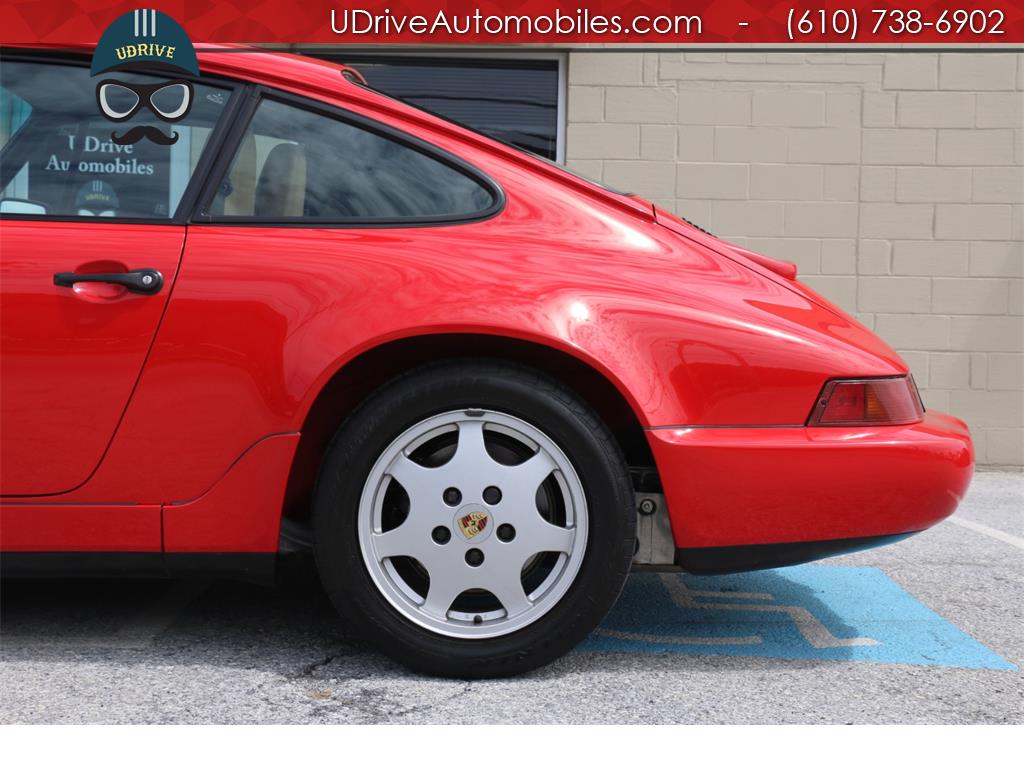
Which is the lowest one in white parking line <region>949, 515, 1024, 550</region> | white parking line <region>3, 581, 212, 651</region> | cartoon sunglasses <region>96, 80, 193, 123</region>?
white parking line <region>949, 515, 1024, 550</region>

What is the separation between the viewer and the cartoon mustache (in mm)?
2713

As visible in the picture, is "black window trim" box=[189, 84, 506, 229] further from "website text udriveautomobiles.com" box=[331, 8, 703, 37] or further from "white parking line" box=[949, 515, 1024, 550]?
"website text udriveautomobiles.com" box=[331, 8, 703, 37]

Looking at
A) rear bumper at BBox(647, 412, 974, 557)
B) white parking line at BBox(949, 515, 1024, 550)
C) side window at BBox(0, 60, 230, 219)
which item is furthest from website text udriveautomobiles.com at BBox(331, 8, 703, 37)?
rear bumper at BBox(647, 412, 974, 557)

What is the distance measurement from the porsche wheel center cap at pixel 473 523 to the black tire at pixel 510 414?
0.75 ft

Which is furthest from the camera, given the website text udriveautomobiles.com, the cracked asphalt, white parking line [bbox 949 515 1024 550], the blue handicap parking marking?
the website text udriveautomobiles.com

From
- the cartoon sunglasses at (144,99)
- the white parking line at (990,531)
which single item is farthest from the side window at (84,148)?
the white parking line at (990,531)

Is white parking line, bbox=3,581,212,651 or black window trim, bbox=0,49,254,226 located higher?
black window trim, bbox=0,49,254,226

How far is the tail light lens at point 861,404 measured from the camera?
2537mm

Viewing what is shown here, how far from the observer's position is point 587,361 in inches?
97.6

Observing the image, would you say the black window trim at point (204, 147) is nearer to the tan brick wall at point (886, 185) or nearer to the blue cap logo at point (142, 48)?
the blue cap logo at point (142, 48)

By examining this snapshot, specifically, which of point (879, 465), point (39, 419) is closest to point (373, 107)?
point (39, 419)

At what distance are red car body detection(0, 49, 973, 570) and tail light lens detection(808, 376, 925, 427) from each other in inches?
0.9
